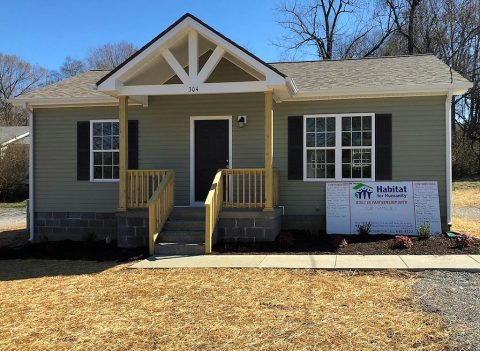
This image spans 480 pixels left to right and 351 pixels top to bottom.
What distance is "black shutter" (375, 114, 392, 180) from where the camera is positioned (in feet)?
31.0

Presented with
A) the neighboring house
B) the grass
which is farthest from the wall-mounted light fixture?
the neighboring house

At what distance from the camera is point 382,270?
6.45 metres

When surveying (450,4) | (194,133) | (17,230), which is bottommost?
(17,230)

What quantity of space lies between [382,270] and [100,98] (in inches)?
279

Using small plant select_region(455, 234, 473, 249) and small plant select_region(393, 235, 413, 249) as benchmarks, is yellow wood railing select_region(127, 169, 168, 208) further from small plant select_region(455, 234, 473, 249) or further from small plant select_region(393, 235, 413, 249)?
small plant select_region(455, 234, 473, 249)

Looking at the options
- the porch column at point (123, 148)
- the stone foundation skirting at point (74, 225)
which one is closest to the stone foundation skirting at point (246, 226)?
the porch column at point (123, 148)

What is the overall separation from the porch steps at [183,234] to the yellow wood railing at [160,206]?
13 cm

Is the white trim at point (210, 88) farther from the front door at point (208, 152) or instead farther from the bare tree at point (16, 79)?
the bare tree at point (16, 79)

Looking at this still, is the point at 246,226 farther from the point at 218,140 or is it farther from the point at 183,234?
the point at 218,140

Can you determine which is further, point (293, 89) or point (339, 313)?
point (293, 89)

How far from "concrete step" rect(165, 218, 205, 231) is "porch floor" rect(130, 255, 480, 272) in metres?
0.99

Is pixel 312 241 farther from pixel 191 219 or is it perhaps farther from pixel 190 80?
pixel 190 80

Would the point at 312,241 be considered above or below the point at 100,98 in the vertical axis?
below

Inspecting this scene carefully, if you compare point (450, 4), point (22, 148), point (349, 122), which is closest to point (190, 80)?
point (349, 122)
